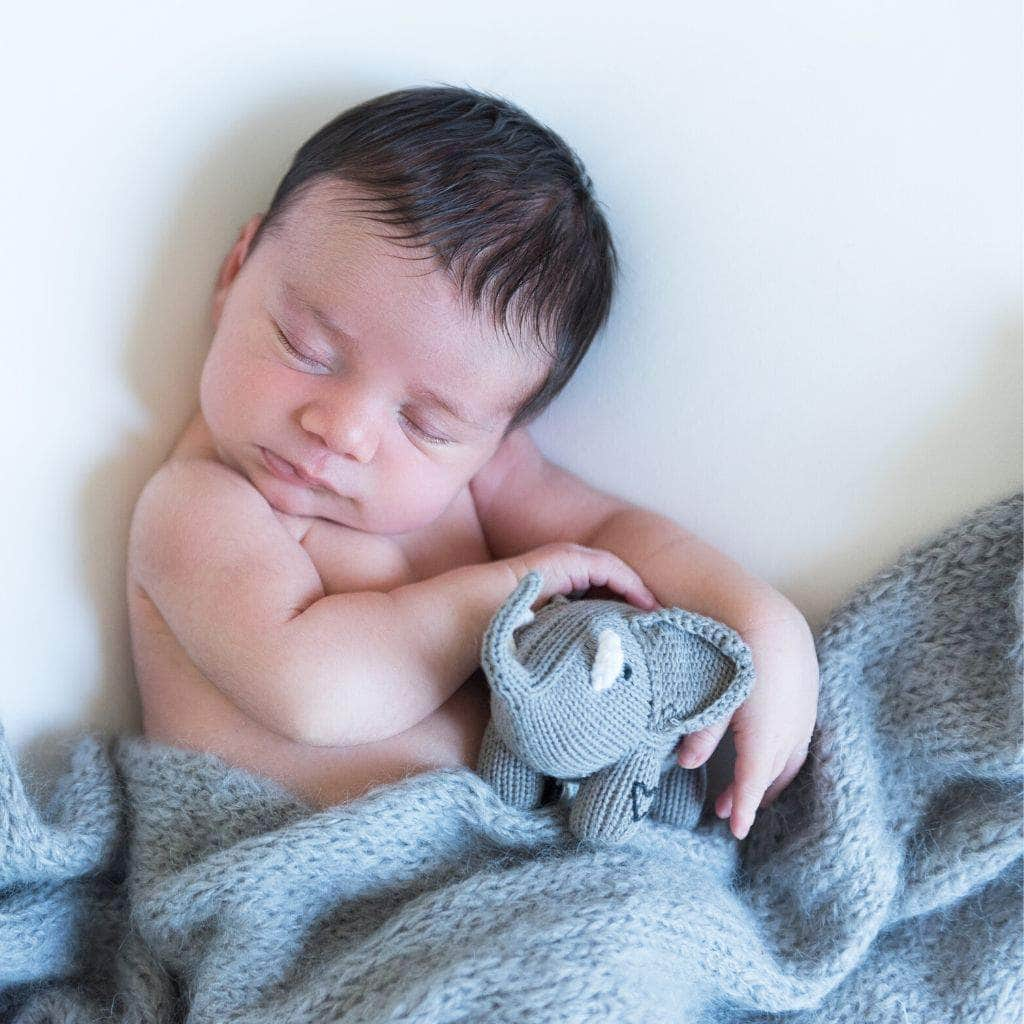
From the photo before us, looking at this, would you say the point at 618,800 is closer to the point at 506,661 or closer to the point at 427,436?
the point at 506,661

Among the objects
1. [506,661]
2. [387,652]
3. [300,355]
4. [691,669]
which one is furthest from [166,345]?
[691,669]

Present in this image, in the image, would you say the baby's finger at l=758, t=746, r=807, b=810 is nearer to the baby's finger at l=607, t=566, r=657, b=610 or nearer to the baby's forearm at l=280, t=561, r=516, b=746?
the baby's finger at l=607, t=566, r=657, b=610

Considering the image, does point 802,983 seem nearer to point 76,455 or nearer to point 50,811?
point 50,811

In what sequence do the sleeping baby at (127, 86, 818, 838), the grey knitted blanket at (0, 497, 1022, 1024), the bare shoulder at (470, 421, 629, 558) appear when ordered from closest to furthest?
the grey knitted blanket at (0, 497, 1022, 1024), the sleeping baby at (127, 86, 818, 838), the bare shoulder at (470, 421, 629, 558)

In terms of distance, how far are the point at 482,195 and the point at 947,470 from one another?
0.49 meters

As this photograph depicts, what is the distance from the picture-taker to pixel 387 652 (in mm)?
974

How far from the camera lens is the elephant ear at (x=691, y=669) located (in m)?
0.92

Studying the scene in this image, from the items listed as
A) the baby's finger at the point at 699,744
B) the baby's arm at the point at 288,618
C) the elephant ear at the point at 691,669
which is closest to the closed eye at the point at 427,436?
the baby's arm at the point at 288,618

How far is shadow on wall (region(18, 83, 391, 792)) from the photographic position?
3.46 feet

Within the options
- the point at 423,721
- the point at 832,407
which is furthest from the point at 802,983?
the point at 832,407

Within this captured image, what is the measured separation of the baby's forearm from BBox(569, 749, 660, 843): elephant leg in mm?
170

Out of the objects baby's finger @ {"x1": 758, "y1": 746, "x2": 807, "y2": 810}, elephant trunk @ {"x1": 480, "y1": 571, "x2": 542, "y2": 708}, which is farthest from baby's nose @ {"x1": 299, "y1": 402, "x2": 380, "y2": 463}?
baby's finger @ {"x1": 758, "y1": 746, "x2": 807, "y2": 810}

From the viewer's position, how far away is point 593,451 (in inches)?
45.5

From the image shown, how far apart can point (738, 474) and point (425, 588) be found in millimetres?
329
